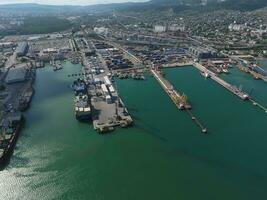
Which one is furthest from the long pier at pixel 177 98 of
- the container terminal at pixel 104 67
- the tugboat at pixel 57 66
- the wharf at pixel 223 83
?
the tugboat at pixel 57 66

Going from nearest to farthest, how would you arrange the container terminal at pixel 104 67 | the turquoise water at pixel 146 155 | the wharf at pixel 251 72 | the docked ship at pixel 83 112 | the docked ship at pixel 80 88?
the turquoise water at pixel 146 155
the docked ship at pixel 83 112
the container terminal at pixel 104 67
the docked ship at pixel 80 88
the wharf at pixel 251 72

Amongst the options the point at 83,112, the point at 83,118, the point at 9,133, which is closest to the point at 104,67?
the point at 83,112

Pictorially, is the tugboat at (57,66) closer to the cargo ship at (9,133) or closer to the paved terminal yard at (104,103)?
the paved terminal yard at (104,103)

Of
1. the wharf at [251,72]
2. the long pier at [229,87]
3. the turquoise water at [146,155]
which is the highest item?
the wharf at [251,72]

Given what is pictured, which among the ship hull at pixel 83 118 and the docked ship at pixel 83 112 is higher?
the docked ship at pixel 83 112

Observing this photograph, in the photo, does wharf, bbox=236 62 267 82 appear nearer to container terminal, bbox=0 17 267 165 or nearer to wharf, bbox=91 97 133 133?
container terminal, bbox=0 17 267 165

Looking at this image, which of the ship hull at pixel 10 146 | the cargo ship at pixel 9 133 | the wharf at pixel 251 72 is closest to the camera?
the ship hull at pixel 10 146

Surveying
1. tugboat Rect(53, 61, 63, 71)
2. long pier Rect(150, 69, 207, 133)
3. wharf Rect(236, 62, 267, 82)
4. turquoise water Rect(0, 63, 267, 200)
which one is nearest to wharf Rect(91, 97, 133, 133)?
turquoise water Rect(0, 63, 267, 200)
